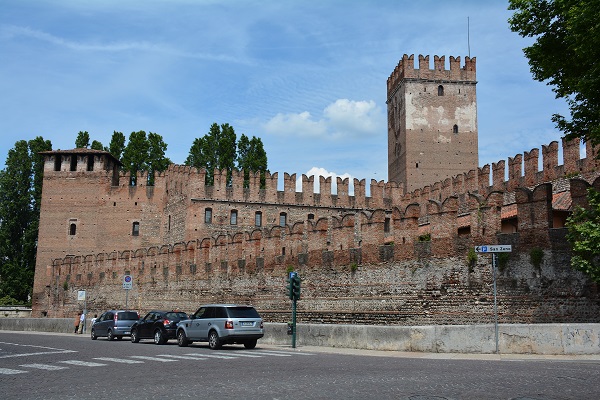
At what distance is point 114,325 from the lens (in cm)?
2456

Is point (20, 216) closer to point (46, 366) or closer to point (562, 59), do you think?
point (46, 366)

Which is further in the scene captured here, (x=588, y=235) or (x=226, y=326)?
(x=226, y=326)

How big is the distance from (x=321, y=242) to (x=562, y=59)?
11899 millimetres

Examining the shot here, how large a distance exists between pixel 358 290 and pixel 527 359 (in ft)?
33.3

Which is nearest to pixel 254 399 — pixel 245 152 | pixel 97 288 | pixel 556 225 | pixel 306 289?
pixel 556 225

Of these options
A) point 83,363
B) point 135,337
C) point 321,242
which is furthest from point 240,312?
point 321,242

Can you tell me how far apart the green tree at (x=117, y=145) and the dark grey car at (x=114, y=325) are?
31.1 meters

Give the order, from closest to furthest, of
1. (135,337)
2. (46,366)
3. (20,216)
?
(46,366)
(135,337)
(20,216)

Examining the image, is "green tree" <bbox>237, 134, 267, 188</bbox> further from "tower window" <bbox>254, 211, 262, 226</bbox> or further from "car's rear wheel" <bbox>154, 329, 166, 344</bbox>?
"car's rear wheel" <bbox>154, 329, 166, 344</bbox>

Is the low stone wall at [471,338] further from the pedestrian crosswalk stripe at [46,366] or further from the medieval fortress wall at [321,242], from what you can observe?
the pedestrian crosswalk stripe at [46,366]

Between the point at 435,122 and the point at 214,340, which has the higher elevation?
the point at 435,122

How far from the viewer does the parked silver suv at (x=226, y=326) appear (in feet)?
58.1

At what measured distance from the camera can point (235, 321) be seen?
17.7 meters

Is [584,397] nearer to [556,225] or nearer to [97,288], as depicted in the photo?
[556,225]
